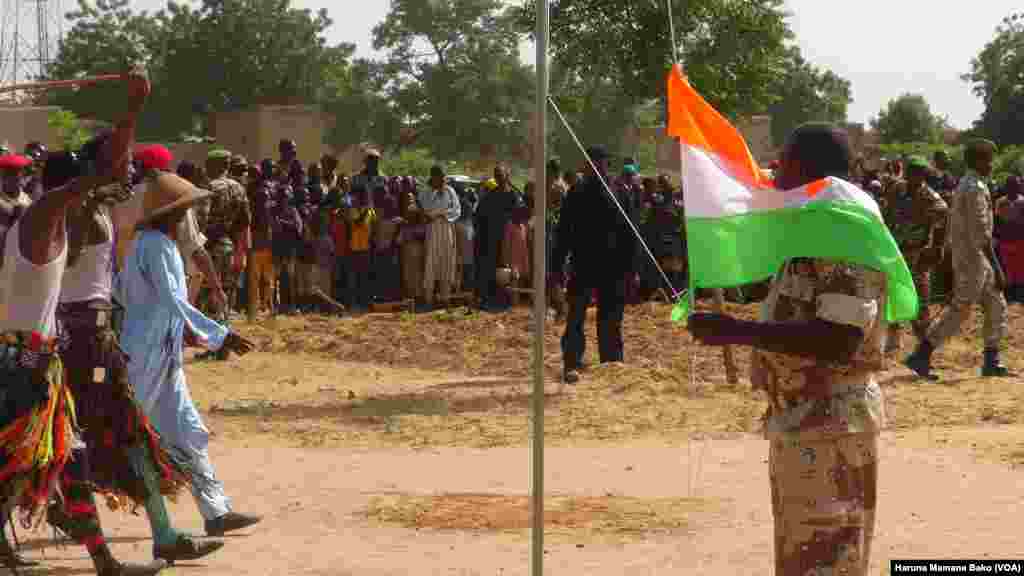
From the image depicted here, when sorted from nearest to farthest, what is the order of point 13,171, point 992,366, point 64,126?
point 13,171, point 992,366, point 64,126

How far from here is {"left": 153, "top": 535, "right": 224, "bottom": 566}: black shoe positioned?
741 centimetres

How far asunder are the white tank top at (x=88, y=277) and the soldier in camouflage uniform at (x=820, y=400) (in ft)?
10.8

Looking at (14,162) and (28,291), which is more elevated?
(14,162)

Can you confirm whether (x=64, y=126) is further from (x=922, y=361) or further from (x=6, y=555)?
(x=6, y=555)

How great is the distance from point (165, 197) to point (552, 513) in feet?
8.32

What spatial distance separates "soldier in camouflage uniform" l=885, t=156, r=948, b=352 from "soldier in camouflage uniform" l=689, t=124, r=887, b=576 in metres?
10.2

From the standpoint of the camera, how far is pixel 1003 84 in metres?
65.4

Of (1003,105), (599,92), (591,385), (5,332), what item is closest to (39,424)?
(5,332)

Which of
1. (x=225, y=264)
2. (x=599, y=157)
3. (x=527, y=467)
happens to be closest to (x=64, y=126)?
(x=225, y=264)

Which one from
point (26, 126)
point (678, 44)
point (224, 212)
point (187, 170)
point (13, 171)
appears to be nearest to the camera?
point (13, 171)

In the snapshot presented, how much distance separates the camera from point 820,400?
4.92 meters

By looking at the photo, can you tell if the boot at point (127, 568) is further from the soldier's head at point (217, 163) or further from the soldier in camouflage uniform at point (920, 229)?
the soldier in camouflage uniform at point (920, 229)

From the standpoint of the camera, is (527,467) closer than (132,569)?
No

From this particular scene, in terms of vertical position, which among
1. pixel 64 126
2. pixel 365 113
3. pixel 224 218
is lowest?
pixel 224 218
